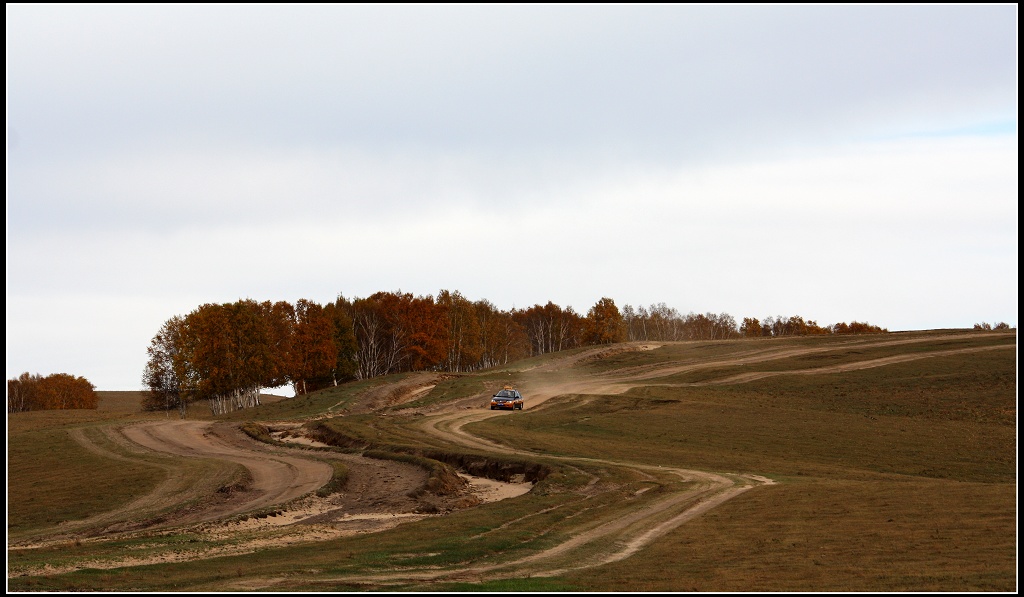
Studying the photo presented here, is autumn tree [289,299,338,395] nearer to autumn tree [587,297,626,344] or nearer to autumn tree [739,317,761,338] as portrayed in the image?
autumn tree [587,297,626,344]

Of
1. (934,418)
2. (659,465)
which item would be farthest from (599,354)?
(659,465)

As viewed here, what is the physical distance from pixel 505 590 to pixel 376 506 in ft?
52.4

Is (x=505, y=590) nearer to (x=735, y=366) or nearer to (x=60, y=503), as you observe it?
(x=60, y=503)

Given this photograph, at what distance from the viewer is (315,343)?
106500 mm

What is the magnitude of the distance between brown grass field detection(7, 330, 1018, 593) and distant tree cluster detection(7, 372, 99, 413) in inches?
2953

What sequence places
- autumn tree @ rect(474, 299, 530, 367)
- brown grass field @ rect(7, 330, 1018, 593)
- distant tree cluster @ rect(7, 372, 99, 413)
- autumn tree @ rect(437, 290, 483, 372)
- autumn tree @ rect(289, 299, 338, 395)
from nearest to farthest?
brown grass field @ rect(7, 330, 1018, 593) < autumn tree @ rect(289, 299, 338, 395) < autumn tree @ rect(437, 290, 483, 372) < autumn tree @ rect(474, 299, 530, 367) < distant tree cluster @ rect(7, 372, 99, 413)

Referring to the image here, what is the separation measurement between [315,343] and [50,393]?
239 ft

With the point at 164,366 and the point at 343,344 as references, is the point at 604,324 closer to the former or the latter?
the point at 343,344

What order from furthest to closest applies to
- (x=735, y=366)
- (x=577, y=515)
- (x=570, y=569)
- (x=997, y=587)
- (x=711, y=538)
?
(x=735, y=366), (x=577, y=515), (x=711, y=538), (x=570, y=569), (x=997, y=587)

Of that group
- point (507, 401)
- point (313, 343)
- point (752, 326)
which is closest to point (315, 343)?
point (313, 343)

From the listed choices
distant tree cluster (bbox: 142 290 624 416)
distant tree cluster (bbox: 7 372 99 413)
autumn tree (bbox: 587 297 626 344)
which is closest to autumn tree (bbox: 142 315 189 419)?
distant tree cluster (bbox: 142 290 624 416)

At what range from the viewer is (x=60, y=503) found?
3500 centimetres

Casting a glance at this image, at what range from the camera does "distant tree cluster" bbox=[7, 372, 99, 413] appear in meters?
147

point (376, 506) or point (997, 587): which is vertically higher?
point (997, 587)
